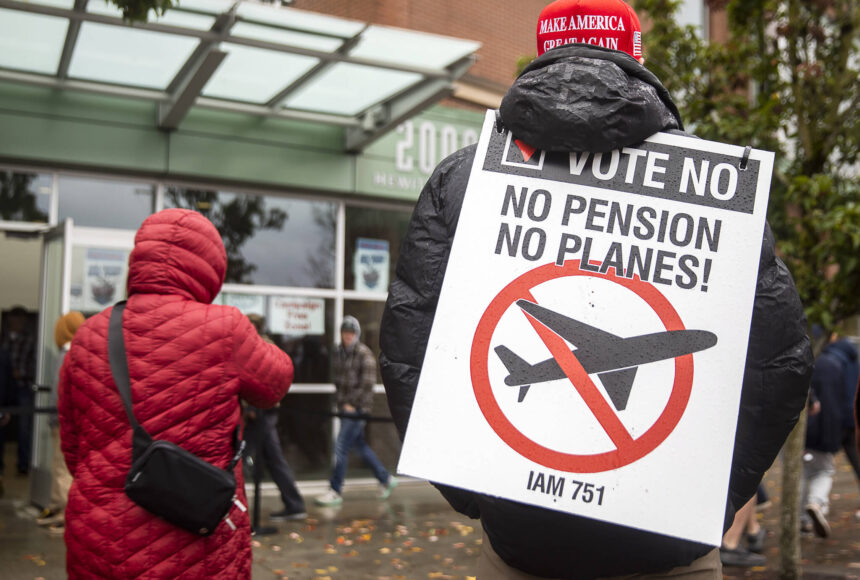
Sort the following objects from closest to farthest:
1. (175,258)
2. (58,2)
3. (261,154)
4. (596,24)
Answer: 1. (596,24)
2. (175,258)
3. (58,2)
4. (261,154)

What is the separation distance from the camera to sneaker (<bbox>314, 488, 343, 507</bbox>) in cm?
→ 980

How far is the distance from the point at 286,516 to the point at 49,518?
7.33 ft

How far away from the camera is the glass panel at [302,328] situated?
35.2 feet

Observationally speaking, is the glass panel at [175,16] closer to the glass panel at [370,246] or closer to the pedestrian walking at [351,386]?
the pedestrian walking at [351,386]

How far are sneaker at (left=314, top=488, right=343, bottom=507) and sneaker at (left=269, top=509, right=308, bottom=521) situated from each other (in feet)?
2.94

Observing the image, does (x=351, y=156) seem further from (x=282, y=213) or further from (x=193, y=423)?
(x=193, y=423)

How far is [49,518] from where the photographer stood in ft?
28.0

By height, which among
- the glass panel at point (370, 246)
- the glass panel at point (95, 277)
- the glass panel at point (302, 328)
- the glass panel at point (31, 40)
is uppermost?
the glass panel at point (31, 40)

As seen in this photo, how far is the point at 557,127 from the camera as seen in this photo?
69.3 inches

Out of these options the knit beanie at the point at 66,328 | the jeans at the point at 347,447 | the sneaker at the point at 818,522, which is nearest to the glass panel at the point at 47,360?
the knit beanie at the point at 66,328

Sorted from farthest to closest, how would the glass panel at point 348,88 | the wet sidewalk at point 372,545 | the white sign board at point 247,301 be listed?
the white sign board at point 247,301
the glass panel at point 348,88
the wet sidewalk at point 372,545

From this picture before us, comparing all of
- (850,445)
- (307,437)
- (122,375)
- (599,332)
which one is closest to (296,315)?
(307,437)

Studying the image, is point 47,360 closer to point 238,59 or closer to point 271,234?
point 271,234

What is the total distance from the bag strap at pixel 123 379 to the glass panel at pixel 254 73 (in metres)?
6.14
